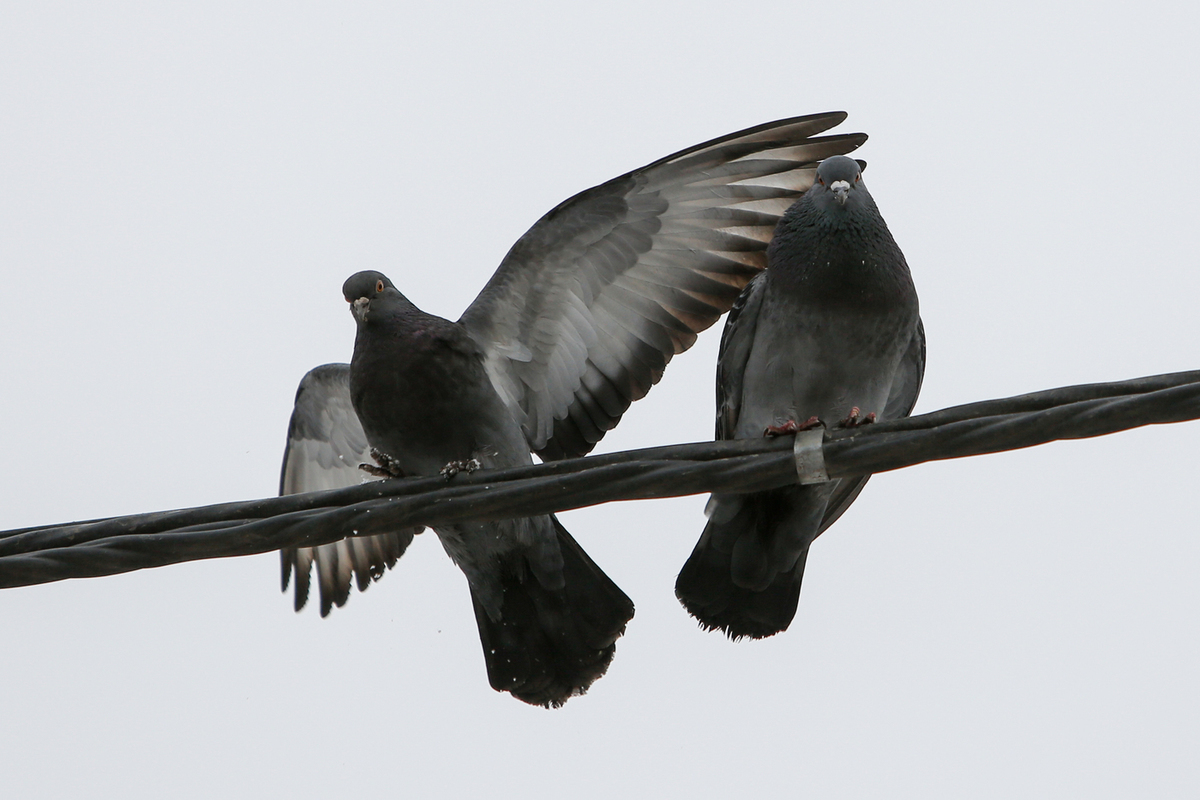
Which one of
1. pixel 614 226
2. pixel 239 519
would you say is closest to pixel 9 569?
pixel 239 519

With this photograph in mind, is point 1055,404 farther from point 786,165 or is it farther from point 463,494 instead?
point 786,165

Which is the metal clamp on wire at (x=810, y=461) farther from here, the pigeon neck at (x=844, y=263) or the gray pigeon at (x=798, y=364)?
the pigeon neck at (x=844, y=263)

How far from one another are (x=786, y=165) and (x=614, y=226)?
90 centimetres

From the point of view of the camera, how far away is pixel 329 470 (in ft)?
24.2

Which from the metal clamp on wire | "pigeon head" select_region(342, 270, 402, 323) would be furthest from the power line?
"pigeon head" select_region(342, 270, 402, 323)

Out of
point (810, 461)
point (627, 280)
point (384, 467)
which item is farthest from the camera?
point (627, 280)

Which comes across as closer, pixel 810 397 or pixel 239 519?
pixel 239 519

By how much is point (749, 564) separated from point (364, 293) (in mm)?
2155

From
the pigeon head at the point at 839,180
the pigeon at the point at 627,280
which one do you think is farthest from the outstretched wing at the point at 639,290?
the pigeon head at the point at 839,180

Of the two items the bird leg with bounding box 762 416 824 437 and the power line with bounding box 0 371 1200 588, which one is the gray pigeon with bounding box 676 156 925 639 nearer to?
the bird leg with bounding box 762 416 824 437

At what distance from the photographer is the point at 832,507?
612cm

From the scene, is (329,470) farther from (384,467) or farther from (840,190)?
(840,190)

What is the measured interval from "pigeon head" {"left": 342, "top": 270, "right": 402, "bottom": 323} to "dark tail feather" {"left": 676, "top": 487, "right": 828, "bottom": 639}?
1824 mm

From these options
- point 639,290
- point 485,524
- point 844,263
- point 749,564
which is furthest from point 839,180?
point 485,524
